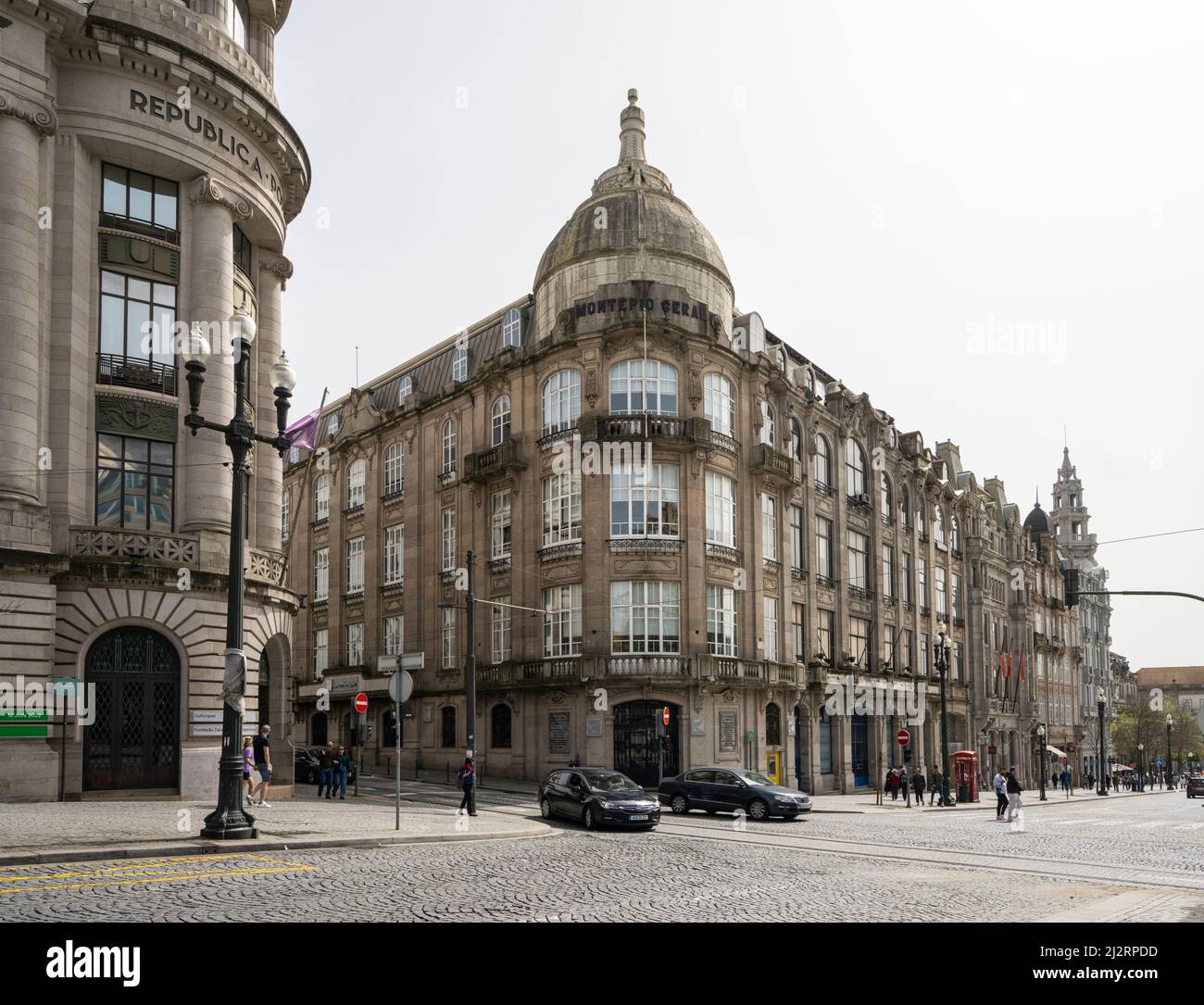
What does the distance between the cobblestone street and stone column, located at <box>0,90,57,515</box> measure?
46.8 ft

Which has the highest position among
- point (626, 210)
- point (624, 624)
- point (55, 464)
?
point (626, 210)

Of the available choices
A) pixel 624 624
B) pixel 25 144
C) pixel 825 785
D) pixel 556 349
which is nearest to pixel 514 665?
pixel 624 624

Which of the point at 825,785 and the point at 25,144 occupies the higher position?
the point at 25,144

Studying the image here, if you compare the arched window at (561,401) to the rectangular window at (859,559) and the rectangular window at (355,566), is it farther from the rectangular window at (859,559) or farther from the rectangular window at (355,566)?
the rectangular window at (859,559)

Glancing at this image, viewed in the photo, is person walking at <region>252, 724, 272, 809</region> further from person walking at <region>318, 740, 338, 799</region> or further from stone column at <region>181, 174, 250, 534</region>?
person walking at <region>318, 740, 338, 799</region>

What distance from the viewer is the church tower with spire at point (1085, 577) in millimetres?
116750

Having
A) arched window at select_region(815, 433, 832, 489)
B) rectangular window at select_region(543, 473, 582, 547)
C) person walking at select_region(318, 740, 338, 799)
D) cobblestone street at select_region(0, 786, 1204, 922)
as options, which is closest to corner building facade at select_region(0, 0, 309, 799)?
person walking at select_region(318, 740, 338, 799)

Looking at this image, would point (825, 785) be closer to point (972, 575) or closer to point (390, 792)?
point (390, 792)

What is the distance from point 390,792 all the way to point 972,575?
49.9 metres

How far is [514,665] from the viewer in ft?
151

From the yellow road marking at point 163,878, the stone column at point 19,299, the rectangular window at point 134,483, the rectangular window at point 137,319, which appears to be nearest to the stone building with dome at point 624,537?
the rectangular window at point 134,483

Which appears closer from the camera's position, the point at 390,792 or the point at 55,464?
the point at 55,464

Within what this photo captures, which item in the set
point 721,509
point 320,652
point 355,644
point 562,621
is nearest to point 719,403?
point 721,509

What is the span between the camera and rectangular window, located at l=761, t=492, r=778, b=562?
4906cm
